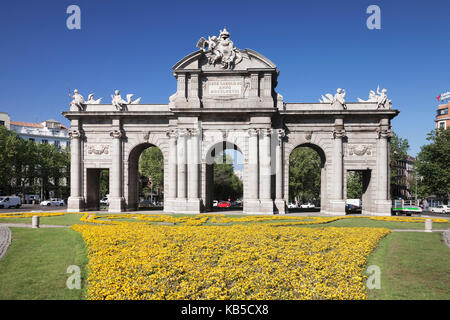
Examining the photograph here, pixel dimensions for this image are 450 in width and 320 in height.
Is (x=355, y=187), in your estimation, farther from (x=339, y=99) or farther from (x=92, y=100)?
(x=92, y=100)

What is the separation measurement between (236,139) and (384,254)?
895 inches

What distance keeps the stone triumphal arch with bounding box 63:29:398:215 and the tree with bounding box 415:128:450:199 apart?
86.8 feet

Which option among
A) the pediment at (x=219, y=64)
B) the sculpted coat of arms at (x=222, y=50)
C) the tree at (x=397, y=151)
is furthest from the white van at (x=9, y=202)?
the tree at (x=397, y=151)

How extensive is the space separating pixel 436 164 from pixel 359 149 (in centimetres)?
2848

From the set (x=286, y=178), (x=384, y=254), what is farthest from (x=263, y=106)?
(x=384, y=254)

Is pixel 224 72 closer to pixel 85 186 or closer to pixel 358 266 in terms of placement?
pixel 85 186

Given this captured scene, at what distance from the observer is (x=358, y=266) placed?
501 inches

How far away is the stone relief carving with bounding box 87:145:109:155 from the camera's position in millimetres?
38000

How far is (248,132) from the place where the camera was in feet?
115

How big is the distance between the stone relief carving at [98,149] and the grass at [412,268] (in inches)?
1231
